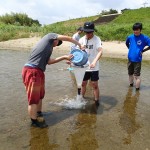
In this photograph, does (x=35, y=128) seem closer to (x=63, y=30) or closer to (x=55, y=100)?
(x=55, y=100)

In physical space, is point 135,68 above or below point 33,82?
below

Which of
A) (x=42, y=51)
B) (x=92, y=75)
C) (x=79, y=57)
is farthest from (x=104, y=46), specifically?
(x=42, y=51)

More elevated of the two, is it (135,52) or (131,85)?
(135,52)

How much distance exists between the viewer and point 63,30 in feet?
83.8

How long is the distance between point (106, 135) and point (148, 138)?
73 centimetres

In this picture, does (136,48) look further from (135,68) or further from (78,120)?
(78,120)

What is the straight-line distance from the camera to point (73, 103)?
24.3ft

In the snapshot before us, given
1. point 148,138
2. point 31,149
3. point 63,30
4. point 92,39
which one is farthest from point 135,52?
point 63,30

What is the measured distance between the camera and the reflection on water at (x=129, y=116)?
5841 millimetres

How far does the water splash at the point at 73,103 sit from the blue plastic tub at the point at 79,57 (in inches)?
46.3

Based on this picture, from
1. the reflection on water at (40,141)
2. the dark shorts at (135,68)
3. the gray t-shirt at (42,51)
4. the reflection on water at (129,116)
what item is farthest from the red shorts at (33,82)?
the dark shorts at (135,68)

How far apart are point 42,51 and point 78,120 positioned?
1677 mm

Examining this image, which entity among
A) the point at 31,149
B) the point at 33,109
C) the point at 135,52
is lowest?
the point at 31,149

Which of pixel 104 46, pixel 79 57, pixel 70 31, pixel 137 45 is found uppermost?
pixel 70 31
